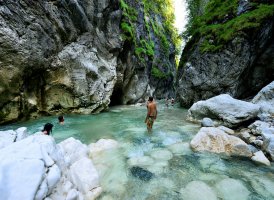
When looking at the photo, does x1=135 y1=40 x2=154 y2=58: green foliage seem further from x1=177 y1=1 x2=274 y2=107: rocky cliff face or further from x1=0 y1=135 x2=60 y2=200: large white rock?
x1=0 y1=135 x2=60 y2=200: large white rock

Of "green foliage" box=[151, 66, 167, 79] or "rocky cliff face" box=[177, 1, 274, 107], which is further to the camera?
"green foliage" box=[151, 66, 167, 79]

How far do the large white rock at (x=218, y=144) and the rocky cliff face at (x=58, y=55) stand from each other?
32.8 ft

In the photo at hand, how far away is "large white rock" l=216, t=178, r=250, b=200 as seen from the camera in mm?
3805

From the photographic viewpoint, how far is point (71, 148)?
5387 mm

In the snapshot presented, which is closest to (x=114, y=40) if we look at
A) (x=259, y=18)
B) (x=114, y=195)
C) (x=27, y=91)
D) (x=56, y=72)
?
(x=56, y=72)

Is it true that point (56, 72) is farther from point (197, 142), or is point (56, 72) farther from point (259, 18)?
point (259, 18)

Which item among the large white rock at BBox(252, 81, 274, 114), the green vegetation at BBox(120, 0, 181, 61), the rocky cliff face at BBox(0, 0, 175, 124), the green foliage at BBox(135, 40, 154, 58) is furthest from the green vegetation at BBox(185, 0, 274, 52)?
the rocky cliff face at BBox(0, 0, 175, 124)

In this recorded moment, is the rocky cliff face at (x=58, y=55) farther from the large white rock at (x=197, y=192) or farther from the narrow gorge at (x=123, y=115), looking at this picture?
the large white rock at (x=197, y=192)

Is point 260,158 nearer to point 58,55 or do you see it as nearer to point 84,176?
point 84,176

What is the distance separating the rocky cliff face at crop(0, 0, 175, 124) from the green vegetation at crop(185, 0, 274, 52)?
855cm

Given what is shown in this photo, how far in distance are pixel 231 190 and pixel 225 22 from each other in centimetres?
1811

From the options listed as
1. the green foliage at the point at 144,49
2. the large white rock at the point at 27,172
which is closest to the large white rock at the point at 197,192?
the large white rock at the point at 27,172

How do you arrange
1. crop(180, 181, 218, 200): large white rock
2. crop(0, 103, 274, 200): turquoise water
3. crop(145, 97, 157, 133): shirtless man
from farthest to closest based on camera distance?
1. crop(145, 97, 157, 133): shirtless man
2. crop(0, 103, 274, 200): turquoise water
3. crop(180, 181, 218, 200): large white rock

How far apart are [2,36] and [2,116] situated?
4.24 m
